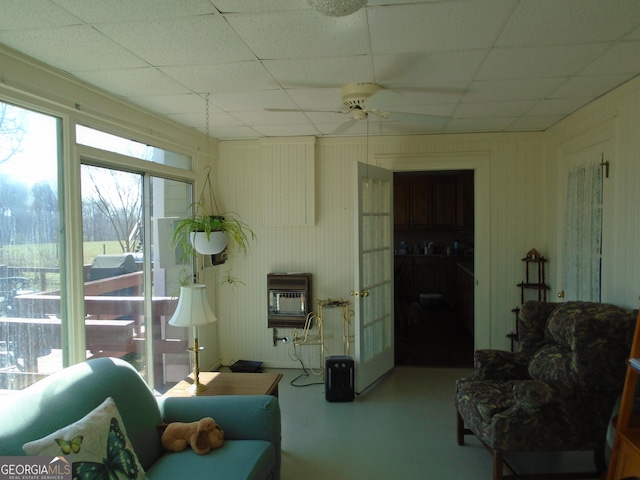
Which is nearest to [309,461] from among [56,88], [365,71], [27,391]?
[27,391]

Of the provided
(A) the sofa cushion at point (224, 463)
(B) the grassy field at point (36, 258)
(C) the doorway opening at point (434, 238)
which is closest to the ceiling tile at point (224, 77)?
(B) the grassy field at point (36, 258)

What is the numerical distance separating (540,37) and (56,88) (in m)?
2.69

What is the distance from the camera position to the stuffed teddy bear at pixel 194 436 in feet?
6.68

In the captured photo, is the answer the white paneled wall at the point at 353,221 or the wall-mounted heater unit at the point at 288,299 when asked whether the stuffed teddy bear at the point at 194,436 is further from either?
the white paneled wall at the point at 353,221

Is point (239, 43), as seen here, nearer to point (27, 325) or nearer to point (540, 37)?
point (540, 37)

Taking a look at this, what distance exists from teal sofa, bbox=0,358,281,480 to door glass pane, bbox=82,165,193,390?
830mm

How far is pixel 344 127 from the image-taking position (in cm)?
390

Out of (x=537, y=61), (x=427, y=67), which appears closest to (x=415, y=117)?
(x=427, y=67)

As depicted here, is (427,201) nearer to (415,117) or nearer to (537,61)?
(415,117)

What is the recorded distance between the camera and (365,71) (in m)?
2.43

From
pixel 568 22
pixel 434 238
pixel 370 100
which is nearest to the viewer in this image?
pixel 568 22

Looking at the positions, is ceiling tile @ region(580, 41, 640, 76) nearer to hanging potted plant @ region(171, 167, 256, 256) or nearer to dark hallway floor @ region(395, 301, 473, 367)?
hanging potted plant @ region(171, 167, 256, 256)

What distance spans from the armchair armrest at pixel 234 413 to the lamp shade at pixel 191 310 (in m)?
0.48

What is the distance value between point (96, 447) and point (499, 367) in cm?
256
